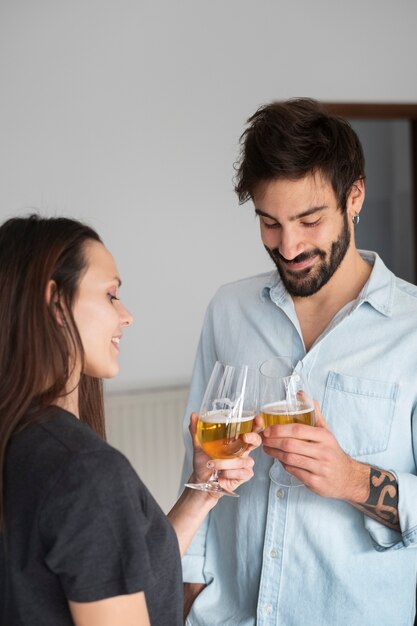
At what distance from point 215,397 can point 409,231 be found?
5294mm

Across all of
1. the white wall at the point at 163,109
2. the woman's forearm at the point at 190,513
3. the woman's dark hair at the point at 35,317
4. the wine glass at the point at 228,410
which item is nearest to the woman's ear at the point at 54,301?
the woman's dark hair at the point at 35,317

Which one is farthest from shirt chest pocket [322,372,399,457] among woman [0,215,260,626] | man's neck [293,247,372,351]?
woman [0,215,260,626]

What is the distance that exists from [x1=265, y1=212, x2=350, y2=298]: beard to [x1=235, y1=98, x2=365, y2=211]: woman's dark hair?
8 cm

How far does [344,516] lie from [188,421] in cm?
49

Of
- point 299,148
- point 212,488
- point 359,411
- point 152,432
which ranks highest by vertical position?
point 299,148

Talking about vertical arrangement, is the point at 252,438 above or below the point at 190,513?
above

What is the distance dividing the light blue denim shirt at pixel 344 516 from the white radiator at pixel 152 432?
2.32m

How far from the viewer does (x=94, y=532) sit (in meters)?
1.06

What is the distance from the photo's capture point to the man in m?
1.55

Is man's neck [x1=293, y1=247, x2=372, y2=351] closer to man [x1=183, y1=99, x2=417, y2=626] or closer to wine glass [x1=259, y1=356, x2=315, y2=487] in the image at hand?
man [x1=183, y1=99, x2=417, y2=626]

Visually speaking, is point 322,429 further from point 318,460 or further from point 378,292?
point 378,292

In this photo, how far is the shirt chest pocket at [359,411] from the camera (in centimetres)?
160

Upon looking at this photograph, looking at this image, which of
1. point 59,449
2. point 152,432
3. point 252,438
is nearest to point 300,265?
point 252,438

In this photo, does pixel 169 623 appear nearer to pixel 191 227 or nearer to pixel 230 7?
pixel 191 227
